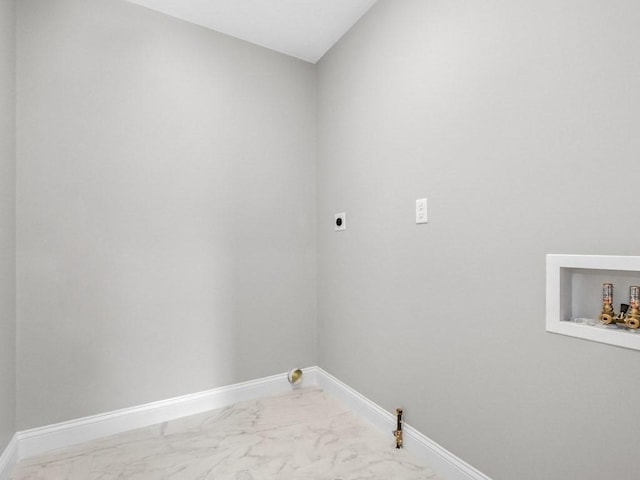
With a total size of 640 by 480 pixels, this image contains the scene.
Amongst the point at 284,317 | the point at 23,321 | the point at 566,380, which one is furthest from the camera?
the point at 284,317

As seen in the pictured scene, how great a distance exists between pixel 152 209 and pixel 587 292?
2.04m

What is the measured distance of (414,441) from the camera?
1554 mm

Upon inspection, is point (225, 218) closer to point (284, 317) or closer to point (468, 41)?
point (284, 317)

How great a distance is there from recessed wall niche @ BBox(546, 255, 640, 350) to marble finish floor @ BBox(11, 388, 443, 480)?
3.03 ft

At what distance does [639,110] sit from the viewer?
87cm

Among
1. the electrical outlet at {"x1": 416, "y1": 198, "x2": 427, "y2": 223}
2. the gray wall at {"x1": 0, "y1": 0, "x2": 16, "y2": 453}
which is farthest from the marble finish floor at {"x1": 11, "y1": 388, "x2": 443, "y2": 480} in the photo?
the electrical outlet at {"x1": 416, "y1": 198, "x2": 427, "y2": 223}

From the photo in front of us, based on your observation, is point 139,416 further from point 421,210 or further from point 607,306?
point 607,306

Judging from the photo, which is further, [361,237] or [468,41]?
[361,237]

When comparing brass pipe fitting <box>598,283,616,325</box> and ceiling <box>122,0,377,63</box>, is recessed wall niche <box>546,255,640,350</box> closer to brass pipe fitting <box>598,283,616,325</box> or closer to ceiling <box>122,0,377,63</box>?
brass pipe fitting <box>598,283,616,325</box>

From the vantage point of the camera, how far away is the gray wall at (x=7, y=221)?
4.64ft

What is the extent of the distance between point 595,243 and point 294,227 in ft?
5.63

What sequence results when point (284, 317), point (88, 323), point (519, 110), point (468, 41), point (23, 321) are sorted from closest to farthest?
point (519, 110) < point (468, 41) < point (23, 321) < point (88, 323) < point (284, 317)

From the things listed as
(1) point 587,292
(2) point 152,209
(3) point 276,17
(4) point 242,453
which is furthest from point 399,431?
(3) point 276,17

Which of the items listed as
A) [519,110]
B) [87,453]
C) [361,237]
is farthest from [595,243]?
[87,453]
